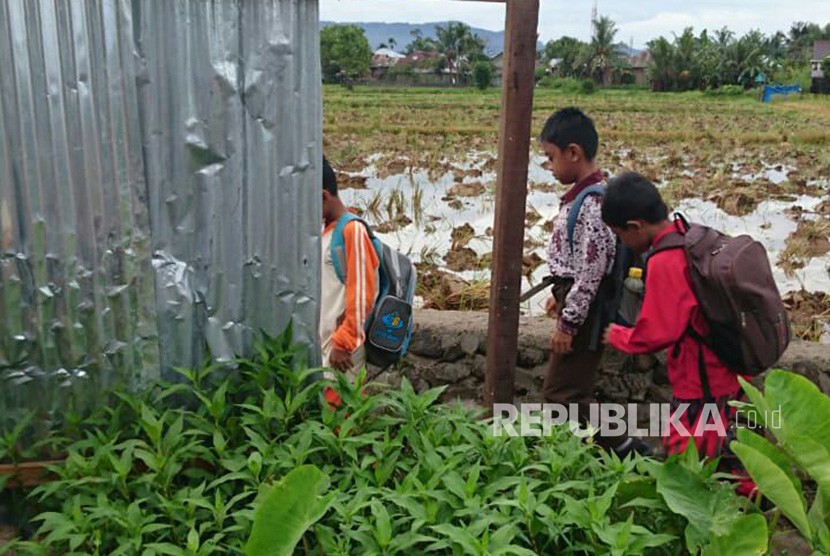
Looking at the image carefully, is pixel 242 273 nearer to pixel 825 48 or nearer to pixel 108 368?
pixel 108 368

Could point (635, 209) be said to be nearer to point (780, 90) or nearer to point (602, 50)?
point (780, 90)

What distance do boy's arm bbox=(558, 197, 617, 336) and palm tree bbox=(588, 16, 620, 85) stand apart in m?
42.6

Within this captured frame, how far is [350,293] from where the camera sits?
2672 millimetres

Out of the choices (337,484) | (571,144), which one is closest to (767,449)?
(337,484)

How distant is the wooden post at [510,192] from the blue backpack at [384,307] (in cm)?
31

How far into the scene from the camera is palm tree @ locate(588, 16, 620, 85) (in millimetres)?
44344

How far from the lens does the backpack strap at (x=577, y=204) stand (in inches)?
118

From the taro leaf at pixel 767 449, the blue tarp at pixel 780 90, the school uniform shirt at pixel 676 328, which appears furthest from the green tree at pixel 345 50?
the taro leaf at pixel 767 449

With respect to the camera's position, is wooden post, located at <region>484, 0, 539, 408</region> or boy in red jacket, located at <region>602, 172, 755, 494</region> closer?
wooden post, located at <region>484, 0, 539, 408</region>

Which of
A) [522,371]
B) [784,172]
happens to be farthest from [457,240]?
[784,172]

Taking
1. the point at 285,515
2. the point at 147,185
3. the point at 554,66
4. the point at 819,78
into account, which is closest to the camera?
the point at 285,515

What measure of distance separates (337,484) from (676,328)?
1.22 m

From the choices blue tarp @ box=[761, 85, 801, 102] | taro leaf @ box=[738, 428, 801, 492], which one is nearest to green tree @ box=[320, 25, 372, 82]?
blue tarp @ box=[761, 85, 801, 102]

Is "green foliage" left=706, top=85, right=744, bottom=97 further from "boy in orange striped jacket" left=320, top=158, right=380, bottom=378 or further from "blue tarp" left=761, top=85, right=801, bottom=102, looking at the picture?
"boy in orange striped jacket" left=320, top=158, right=380, bottom=378
